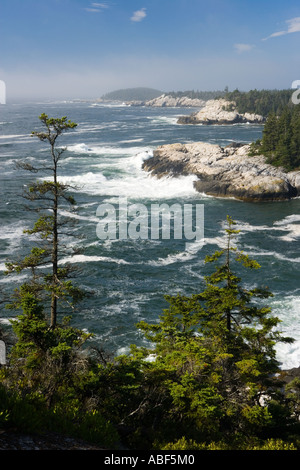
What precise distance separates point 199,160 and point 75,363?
61.7 metres

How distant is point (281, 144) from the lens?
214 ft

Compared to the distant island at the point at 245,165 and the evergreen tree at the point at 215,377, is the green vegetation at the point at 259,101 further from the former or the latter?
the evergreen tree at the point at 215,377

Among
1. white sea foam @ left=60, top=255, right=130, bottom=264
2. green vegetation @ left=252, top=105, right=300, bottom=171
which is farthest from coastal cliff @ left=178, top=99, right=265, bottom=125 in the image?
white sea foam @ left=60, top=255, right=130, bottom=264

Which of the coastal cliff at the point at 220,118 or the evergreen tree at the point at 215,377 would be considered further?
the coastal cliff at the point at 220,118

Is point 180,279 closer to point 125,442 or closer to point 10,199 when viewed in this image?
point 125,442

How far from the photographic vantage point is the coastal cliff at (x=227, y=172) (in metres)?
57.3

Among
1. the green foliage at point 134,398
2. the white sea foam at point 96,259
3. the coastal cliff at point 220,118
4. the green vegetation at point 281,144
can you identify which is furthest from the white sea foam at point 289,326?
the coastal cliff at point 220,118

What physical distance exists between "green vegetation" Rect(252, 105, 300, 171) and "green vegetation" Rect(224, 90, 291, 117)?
101m

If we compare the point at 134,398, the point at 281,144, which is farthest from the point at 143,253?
the point at 281,144

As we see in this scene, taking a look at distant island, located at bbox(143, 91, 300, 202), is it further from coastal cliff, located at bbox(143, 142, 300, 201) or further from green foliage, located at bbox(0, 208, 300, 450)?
green foliage, located at bbox(0, 208, 300, 450)

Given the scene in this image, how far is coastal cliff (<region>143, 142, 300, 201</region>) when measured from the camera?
57281 mm

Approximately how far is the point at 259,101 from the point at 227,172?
5234 inches

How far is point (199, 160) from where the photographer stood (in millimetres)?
68312

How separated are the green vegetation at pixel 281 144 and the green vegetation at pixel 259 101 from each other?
101 metres
